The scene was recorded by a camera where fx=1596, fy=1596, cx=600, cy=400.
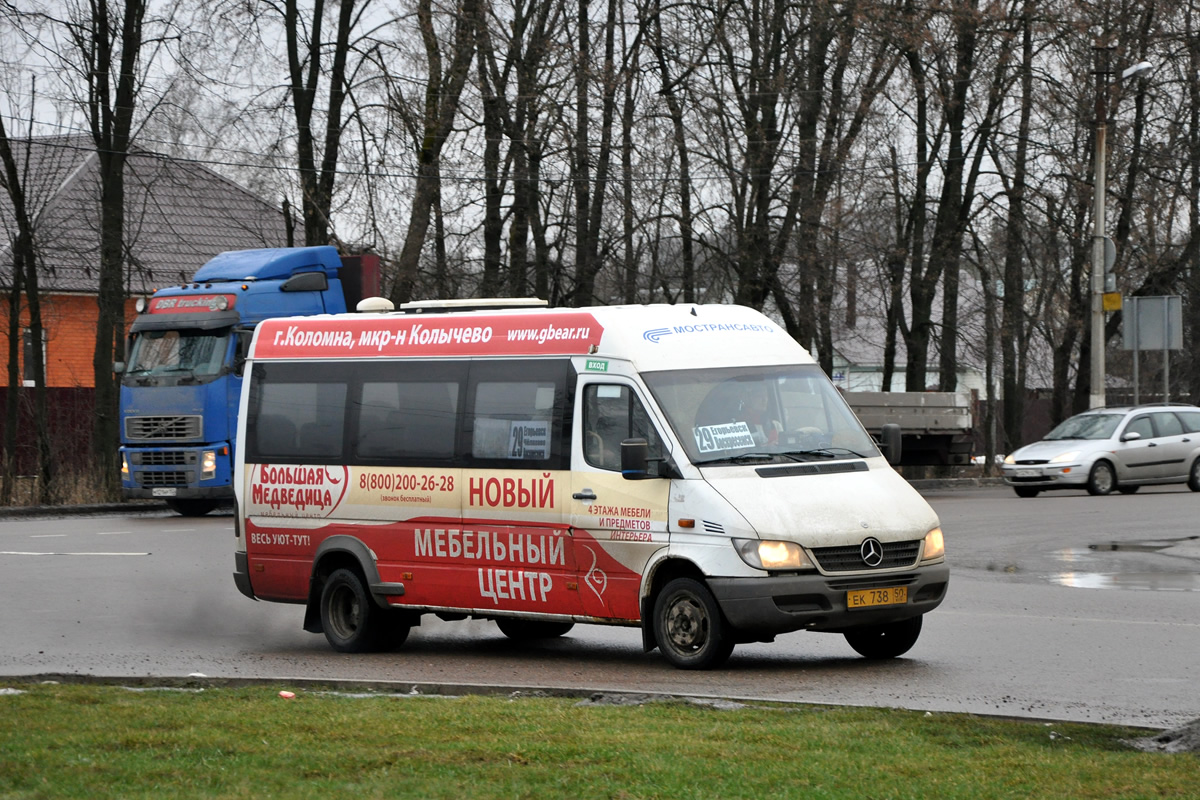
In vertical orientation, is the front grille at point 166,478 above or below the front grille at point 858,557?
above

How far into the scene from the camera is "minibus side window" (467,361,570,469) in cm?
1110

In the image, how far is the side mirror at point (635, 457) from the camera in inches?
406

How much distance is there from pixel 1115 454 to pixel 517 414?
1895 cm

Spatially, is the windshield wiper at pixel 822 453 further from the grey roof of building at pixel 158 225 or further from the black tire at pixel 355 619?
the grey roof of building at pixel 158 225

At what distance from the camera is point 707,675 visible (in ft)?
32.6

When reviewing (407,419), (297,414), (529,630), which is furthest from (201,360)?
(407,419)

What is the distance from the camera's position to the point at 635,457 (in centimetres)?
1032

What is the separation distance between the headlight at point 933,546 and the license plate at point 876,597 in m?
0.33

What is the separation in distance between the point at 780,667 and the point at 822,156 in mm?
23875

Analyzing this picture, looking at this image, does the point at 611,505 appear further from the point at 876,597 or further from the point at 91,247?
the point at 91,247

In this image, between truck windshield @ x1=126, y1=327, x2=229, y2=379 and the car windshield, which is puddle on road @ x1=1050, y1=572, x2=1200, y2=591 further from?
truck windshield @ x1=126, y1=327, x2=229, y2=379

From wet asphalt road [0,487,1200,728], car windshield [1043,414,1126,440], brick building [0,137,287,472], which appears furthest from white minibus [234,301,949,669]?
brick building [0,137,287,472]

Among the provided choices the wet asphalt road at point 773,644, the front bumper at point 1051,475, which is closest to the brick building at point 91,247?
the front bumper at point 1051,475

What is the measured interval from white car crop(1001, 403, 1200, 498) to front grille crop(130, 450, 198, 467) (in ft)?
45.4
